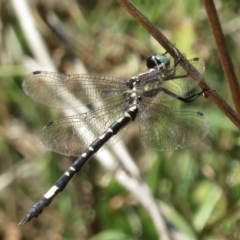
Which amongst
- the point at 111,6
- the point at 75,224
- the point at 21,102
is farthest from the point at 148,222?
the point at 111,6

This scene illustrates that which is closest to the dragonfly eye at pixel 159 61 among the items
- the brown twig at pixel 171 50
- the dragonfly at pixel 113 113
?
the dragonfly at pixel 113 113

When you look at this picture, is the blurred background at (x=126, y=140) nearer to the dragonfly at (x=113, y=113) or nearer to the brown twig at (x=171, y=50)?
the dragonfly at (x=113, y=113)

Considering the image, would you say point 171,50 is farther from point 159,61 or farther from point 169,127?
point 169,127

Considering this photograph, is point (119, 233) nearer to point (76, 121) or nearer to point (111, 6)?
point (76, 121)

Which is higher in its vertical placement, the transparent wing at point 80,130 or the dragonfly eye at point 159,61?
the transparent wing at point 80,130

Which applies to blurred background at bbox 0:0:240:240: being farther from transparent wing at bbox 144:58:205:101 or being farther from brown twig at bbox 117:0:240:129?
brown twig at bbox 117:0:240:129

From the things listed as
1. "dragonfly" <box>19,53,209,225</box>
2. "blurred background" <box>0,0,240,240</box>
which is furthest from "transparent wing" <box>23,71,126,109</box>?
"blurred background" <box>0,0,240,240</box>

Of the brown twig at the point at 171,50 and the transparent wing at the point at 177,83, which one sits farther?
the transparent wing at the point at 177,83

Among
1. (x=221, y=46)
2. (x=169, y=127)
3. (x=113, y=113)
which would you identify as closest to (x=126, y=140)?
(x=113, y=113)
